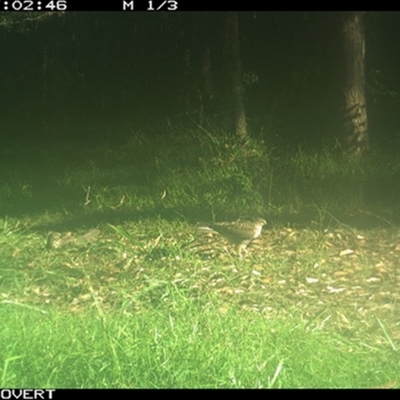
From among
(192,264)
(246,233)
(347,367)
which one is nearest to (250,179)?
(246,233)

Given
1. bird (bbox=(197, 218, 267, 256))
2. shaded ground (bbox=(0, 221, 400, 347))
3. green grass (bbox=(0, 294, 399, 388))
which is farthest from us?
bird (bbox=(197, 218, 267, 256))

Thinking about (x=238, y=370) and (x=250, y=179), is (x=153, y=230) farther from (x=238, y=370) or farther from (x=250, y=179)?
(x=238, y=370)

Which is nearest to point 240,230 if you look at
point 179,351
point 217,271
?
→ point 217,271

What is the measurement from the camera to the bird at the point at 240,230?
1.69 metres

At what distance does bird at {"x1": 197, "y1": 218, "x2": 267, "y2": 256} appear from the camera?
169cm

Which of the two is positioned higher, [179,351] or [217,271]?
[217,271]

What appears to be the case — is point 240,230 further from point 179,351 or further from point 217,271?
point 179,351

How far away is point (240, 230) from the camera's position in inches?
66.6

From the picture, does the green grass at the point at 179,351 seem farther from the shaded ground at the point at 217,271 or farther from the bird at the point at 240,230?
the bird at the point at 240,230

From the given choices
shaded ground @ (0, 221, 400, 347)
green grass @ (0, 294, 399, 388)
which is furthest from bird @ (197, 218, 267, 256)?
green grass @ (0, 294, 399, 388)

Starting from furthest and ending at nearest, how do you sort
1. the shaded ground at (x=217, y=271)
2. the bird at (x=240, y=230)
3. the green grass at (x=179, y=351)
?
the bird at (x=240, y=230) → the shaded ground at (x=217, y=271) → the green grass at (x=179, y=351)

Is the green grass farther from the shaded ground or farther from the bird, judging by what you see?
the bird

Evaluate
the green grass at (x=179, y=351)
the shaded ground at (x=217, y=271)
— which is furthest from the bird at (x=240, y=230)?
the green grass at (x=179, y=351)

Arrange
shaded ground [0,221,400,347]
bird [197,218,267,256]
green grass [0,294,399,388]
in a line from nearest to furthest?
1. green grass [0,294,399,388]
2. shaded ground [0,221,400,347]
3. bird [197,218,267,256]
